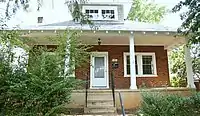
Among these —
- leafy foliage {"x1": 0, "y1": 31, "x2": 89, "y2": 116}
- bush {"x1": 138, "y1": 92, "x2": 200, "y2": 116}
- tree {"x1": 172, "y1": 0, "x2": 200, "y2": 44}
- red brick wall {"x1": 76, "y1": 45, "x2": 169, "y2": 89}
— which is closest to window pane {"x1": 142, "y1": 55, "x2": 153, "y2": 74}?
red brick wall {"x1": 76, "y1": 45, "x2": 169, "y2": 89}

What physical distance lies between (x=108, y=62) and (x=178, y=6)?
6199 millimetres

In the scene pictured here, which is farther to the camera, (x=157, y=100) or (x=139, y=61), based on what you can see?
(x=139, y=61)

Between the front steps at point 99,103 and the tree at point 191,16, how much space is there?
13.8ft

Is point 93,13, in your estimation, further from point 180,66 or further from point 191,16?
point 180,66

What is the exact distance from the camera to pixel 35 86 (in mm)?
6898

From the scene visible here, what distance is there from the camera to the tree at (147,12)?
2809 cm

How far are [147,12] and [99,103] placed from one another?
1991cm

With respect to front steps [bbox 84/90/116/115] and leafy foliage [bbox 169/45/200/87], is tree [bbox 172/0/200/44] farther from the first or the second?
leafy foliage [bbox 169/45/200/87]

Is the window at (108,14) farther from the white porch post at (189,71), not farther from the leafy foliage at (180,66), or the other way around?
the leafy foliage at (180,66)

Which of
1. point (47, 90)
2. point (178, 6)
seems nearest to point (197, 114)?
point (47, 90)

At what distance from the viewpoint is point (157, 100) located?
626cm

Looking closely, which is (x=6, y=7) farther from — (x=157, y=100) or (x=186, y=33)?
(x=186, y=33)

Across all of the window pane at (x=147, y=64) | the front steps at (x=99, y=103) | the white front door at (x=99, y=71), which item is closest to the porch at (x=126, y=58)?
the white front door at (x=99, y=71)

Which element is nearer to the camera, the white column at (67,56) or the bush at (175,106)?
the bush at (175,106)
